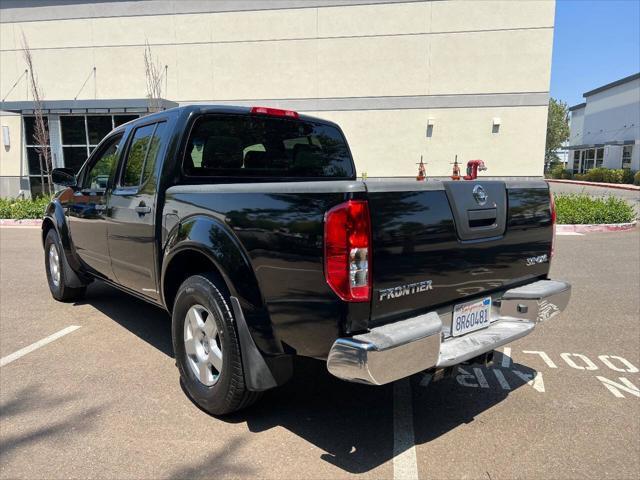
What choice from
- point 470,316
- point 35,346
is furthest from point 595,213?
point 35,346

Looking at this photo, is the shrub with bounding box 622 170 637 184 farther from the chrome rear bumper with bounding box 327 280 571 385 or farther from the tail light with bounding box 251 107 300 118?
the chrome rear bumper with bounding box 327 280 571 385

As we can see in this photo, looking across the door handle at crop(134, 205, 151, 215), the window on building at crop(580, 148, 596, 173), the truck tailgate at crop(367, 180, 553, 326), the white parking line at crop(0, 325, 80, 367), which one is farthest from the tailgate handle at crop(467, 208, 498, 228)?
the window on building at crop(580, 148, 596, 173)

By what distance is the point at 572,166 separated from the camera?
176 ft

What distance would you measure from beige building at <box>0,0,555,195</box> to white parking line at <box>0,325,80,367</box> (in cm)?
1410

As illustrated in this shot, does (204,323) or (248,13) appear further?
(248,13)

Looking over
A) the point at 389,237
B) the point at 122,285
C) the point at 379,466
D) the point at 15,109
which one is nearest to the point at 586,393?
the point at 379,466

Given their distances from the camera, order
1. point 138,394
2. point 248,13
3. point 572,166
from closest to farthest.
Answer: point 138,394, point 248,13, point 572,166

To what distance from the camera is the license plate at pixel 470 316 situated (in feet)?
9.46

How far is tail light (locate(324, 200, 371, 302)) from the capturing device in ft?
7.58

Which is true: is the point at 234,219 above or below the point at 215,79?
below

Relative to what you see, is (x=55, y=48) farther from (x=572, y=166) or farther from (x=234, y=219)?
(x=572, y=166)

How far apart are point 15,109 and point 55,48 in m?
2.92

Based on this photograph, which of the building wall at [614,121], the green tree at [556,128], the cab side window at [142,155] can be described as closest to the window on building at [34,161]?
the cab side window at [142,155]

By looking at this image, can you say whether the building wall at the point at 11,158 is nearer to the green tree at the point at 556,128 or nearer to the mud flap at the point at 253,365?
the mud flap at the point at 253,365
